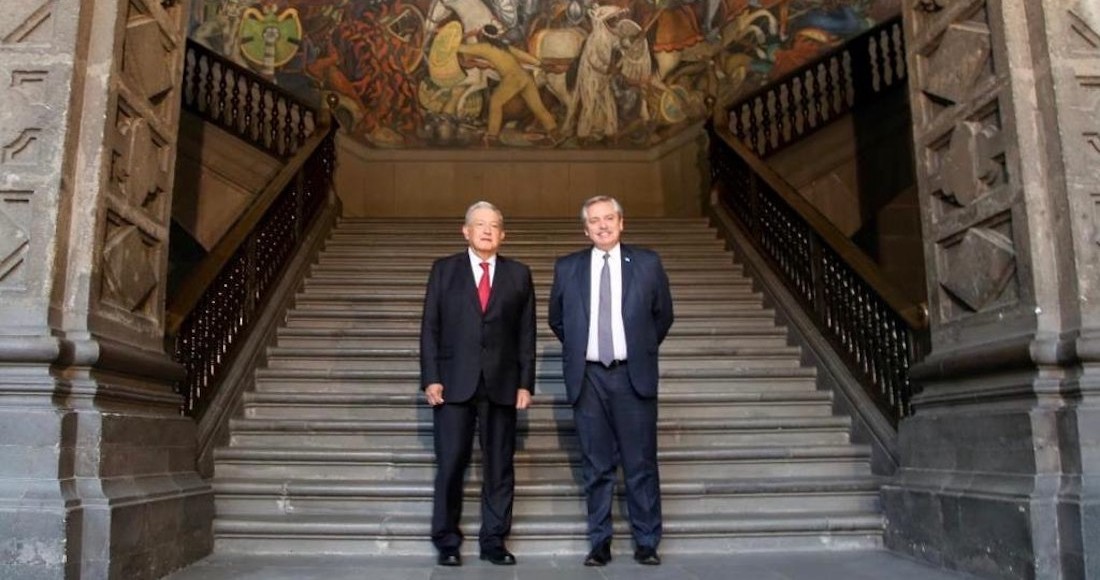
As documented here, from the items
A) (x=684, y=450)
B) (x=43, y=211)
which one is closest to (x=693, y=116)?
(x=684, y=450)

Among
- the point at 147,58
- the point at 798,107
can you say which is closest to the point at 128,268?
the point at 147,58

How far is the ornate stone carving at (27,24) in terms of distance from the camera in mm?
3484

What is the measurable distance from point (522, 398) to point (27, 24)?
2.36m

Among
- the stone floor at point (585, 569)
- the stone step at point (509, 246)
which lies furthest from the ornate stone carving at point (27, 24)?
the stone step at point (509, 246)

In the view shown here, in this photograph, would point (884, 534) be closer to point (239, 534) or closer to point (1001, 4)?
point (1001, 4)

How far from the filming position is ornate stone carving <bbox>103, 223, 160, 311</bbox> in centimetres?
358

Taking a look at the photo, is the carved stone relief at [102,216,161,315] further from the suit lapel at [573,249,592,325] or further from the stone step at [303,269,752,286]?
the stone step at [303,269,752,286]

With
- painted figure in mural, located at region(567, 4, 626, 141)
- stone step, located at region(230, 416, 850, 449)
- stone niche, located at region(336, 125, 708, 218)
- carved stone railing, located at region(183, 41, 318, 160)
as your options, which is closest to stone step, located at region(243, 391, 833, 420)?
stone step, located at region(230, 416, 850, 449)

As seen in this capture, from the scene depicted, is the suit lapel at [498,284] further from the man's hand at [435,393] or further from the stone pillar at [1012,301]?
the stone pillar at [1012,301]

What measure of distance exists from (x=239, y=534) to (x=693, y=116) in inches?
344

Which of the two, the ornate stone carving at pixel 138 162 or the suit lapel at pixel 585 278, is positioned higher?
the ornate stone carving at pixel 138 162

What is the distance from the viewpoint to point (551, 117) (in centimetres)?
1204

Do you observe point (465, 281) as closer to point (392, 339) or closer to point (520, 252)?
point (392, 339)

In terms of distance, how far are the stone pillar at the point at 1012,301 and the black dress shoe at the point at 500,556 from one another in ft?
5.58
